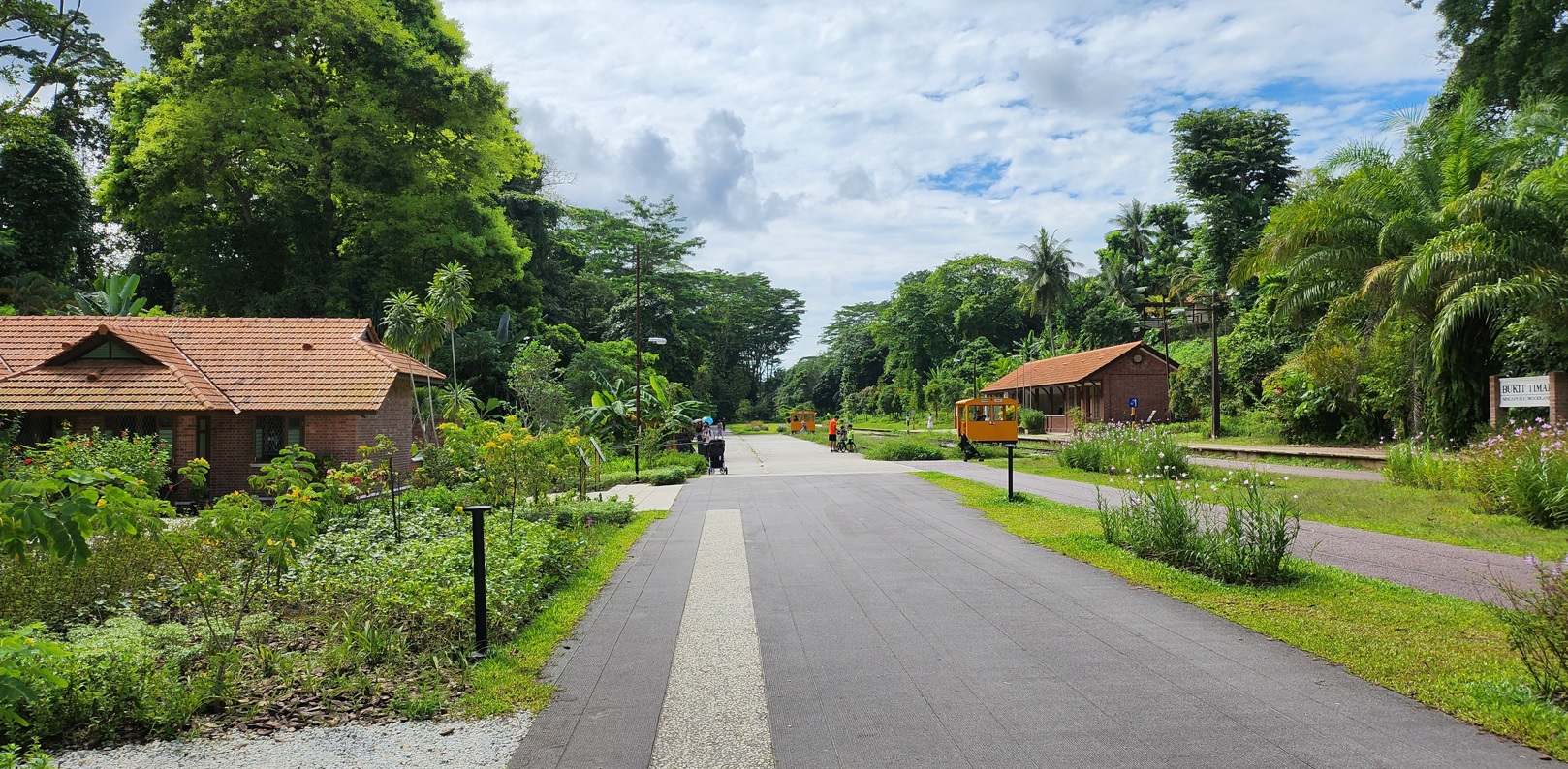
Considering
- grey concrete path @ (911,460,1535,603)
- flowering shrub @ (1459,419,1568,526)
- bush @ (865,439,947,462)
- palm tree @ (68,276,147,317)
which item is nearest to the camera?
grey concrete path @ (911,460,1535,603)

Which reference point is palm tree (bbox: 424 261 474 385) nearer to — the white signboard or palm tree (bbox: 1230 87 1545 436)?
palm tree (bbox: 1230 87 1545 436)

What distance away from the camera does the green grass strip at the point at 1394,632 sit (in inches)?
169

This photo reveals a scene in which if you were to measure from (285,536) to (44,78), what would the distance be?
2153cm

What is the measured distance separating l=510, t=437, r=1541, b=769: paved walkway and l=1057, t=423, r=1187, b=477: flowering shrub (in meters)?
8.28

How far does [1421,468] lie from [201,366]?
25689 mm

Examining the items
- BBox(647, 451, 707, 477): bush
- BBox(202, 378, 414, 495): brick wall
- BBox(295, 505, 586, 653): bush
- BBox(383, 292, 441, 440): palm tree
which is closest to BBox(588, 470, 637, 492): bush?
BBox(647, 451, 707, 477): bush

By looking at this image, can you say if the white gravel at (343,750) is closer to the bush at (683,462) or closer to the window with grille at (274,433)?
the window with grille at (274,433)

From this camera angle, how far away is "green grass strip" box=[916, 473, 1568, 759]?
428 cm

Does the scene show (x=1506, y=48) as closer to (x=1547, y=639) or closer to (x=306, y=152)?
(x=1547, y=639)

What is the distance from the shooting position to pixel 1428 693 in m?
4.58

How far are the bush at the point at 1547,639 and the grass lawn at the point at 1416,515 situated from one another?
3882 millimetres

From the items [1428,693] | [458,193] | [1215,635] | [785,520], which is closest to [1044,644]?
[1215,635]

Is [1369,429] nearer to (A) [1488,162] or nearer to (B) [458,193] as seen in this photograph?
(A) [1488,162]

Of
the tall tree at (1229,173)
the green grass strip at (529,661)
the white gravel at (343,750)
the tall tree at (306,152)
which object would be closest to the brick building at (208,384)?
the tall tree at (306,152)
